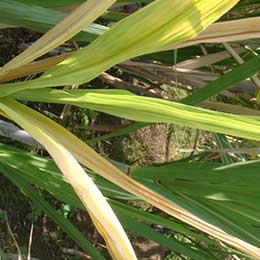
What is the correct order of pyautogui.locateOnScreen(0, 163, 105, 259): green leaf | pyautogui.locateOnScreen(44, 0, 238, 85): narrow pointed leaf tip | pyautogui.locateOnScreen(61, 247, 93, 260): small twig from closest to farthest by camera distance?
pyautogui.locateOnScreen(44, 0, 238, 85): narrow pointed leaf tip
pyautogui.locateOnScreen(0, 163, 105, 259): green leaf
pyautogui.locateOnScreen(61, 247, 93, 260): small twig

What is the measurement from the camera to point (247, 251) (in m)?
0.56

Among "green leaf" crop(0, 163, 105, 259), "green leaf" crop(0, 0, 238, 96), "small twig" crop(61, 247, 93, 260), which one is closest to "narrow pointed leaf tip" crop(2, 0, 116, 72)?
"green leaf" crop(0, 0, 238, 96)

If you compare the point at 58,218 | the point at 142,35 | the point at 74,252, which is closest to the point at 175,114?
the point at 142,35

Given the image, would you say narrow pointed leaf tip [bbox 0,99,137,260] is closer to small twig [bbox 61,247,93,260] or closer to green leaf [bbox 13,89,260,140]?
green leaf [bbox 13,89,260,140]

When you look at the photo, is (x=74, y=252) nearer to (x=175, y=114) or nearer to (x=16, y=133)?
(x=16, y=133)

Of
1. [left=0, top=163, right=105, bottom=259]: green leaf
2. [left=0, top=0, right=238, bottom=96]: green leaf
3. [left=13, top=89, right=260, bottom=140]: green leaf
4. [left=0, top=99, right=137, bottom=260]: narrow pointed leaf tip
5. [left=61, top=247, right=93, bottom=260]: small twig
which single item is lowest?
[left=61, top=247, right=93, bottom=260]: small twig

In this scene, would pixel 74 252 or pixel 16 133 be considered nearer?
pixel 16 133

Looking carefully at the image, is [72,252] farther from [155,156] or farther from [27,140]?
[27,140]

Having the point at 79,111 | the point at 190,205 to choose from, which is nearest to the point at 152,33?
the point at 190,205

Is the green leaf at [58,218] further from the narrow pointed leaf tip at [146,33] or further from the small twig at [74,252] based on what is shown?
the small twig at [74,252]

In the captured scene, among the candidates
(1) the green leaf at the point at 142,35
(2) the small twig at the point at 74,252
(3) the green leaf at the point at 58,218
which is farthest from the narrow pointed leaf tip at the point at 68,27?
(2) the small twig at the point at 74,252

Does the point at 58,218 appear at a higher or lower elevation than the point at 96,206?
lower

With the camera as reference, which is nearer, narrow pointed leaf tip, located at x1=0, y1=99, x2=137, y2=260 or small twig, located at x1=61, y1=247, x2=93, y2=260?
narrow pointed leaf tip, located at x1=0, y1=99, x2=137, y2=260

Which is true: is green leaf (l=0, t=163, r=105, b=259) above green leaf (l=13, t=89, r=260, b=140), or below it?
below
